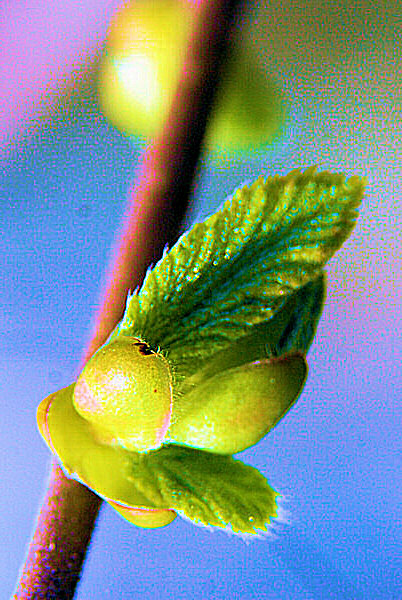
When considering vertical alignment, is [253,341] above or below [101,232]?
below

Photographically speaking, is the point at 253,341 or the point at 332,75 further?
the point at 332,75

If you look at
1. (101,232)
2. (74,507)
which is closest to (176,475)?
(74,507)

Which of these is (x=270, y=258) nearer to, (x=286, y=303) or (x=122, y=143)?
(x=286, y=303)

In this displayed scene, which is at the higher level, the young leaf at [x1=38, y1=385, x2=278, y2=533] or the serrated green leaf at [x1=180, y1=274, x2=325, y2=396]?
the serrated green leaf at [x1=180, y1=274, x2=325, y2=396]

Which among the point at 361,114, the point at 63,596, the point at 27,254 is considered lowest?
the point at 63,596

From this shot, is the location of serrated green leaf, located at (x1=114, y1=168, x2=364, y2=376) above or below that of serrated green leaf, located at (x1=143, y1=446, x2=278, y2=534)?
above
